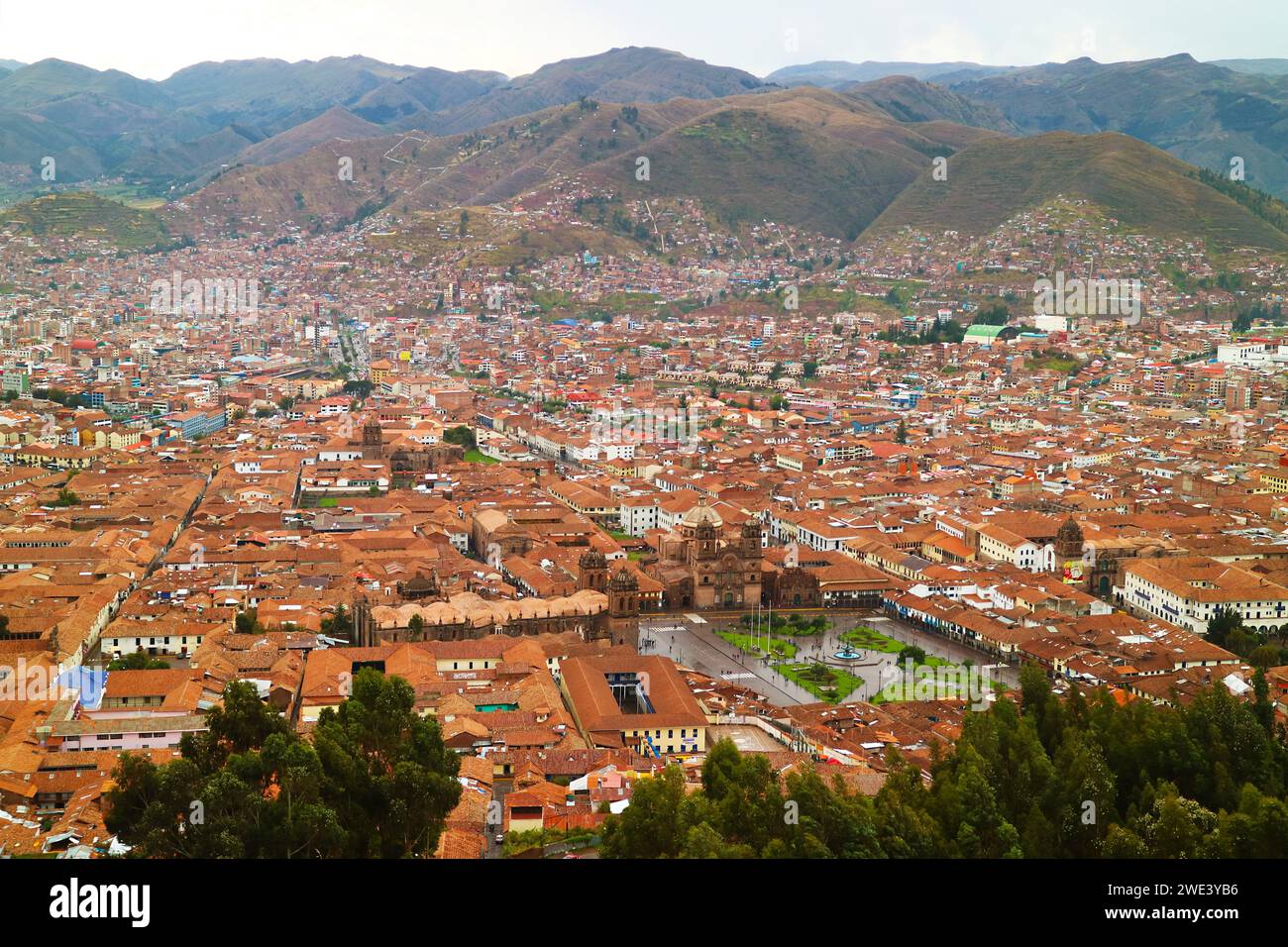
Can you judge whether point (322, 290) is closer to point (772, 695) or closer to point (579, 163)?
point (579, 163)

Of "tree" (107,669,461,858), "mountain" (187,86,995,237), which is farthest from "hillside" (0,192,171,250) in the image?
"tree" (107,669,461,858)

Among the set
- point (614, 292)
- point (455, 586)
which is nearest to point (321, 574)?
point (455, 586)

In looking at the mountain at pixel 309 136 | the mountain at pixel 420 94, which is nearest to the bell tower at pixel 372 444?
the mountain at pixel 309 136

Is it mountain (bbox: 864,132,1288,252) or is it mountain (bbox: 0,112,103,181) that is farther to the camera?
mountain (bbox: 0,112,103,181)

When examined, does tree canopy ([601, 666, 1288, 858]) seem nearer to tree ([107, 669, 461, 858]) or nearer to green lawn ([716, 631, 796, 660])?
tree ([107, 669, 461, 858])

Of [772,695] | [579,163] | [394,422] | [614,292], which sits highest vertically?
[579,163]

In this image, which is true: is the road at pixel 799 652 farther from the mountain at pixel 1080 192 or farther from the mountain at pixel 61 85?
the mountain at pixel 61 85

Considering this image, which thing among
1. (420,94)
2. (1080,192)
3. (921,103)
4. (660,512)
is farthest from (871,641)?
(420,94)
